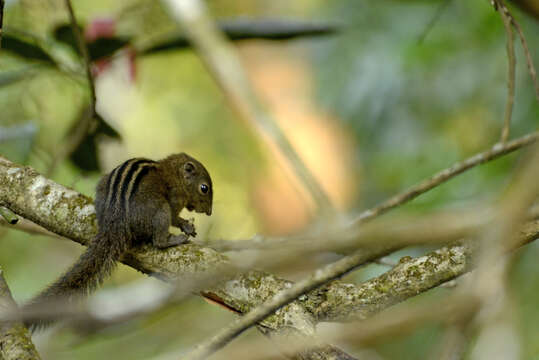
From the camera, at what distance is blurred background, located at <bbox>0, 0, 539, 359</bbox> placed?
2.69 meters

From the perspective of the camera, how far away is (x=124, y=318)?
3.03 meters

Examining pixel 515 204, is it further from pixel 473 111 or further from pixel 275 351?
pixel 473 111

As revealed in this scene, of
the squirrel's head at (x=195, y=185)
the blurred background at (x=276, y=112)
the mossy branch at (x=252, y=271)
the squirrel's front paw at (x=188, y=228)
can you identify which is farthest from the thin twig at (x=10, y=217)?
the squirrel's head at (x=195, y=185)

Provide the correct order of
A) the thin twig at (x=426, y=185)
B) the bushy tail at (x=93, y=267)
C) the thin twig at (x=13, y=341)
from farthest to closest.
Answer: the bushy tail at (x=93, y=267)
the thin twig at (x=13, y=341)
the thin twig at (x=426, y=185)

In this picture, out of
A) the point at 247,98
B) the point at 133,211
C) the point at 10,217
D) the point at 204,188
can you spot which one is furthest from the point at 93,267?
the point at 247,98

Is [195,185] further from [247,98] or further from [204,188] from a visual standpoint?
[247,98]

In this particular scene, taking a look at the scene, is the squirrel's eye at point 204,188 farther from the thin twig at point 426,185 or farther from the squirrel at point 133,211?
the thin twig at point 426,185

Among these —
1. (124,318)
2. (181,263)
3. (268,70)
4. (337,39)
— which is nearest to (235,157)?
(268,70)

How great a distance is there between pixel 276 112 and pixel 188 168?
12.5 feet

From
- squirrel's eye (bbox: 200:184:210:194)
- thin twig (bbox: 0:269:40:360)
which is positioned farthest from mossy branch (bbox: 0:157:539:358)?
squirrel's eye (bbox: 200:184:210:194)

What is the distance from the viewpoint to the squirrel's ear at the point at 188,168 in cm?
314

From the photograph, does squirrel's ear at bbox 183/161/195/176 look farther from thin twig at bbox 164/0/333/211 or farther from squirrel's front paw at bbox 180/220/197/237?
thin twig at bbox 164/0/333/211

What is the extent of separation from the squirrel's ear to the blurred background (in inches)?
8.9

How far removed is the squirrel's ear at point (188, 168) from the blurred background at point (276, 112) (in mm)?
227
